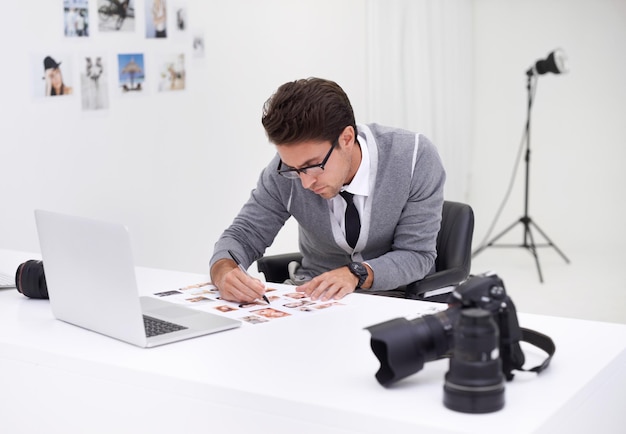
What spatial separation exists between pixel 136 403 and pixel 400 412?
1.98 ft

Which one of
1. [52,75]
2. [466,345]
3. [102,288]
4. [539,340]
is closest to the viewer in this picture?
[466,345]

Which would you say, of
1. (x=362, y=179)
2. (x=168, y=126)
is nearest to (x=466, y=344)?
(x=362, y=179)

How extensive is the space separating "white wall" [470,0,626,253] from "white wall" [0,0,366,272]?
5.52 ft

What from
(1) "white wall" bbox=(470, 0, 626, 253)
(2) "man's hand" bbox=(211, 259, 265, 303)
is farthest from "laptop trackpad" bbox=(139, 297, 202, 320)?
(1) "white wall" bbox=(470, 0, 626, 253)

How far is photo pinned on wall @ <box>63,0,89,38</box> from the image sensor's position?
3781 millimetres

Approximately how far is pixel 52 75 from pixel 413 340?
263 cm

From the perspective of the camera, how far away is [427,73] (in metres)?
6.18

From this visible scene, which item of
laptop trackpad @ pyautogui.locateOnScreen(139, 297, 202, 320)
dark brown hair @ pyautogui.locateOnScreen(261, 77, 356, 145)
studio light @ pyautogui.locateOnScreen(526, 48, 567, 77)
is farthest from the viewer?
studio light @ pyautogui.locateOnScreen(526, 48, 567, 77)

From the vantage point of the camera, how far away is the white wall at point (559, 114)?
259 inches

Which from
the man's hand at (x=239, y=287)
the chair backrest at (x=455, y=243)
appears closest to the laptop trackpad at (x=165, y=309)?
the man's hand at (x=239, y=287)

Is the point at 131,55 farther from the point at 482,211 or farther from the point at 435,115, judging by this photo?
the point at 482,211

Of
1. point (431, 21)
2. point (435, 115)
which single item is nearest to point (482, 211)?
point (435, 115)

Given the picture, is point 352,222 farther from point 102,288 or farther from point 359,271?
point 102,288

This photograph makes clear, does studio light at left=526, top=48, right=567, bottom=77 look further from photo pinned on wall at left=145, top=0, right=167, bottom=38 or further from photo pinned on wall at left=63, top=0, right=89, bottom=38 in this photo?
photo pinned on wall at left=63, top=0, right=89, bottom=38
